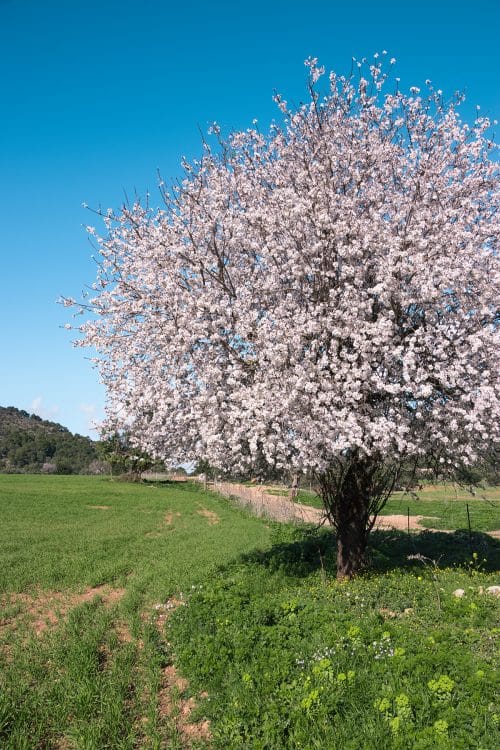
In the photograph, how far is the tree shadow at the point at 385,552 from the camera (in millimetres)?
15938

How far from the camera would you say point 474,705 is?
6297mm

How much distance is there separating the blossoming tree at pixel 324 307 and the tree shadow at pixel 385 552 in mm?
1928

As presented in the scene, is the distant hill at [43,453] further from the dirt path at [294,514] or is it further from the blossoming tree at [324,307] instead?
the blossoming tree at [324,307]

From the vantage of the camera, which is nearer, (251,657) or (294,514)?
(251,657)

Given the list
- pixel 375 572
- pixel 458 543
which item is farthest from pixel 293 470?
pixel 458 543

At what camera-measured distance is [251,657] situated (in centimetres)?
855

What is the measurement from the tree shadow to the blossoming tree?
193 cm

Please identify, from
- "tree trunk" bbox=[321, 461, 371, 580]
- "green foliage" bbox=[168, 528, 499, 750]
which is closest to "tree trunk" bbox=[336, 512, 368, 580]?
"tree trunk" bbox=[321, 461, 371, 580]

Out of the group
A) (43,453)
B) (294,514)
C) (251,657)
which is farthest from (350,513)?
(43,453)

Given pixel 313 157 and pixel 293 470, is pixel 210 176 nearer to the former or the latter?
pixel 313 157

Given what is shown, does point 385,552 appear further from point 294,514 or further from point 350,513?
point 294,514

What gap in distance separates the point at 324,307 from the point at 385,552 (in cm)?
1036

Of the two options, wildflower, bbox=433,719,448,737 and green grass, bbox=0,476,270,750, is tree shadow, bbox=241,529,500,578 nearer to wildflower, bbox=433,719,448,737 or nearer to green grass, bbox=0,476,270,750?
green grass, bbox=0,476,270,750

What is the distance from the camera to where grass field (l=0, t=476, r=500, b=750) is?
664 centimetres
